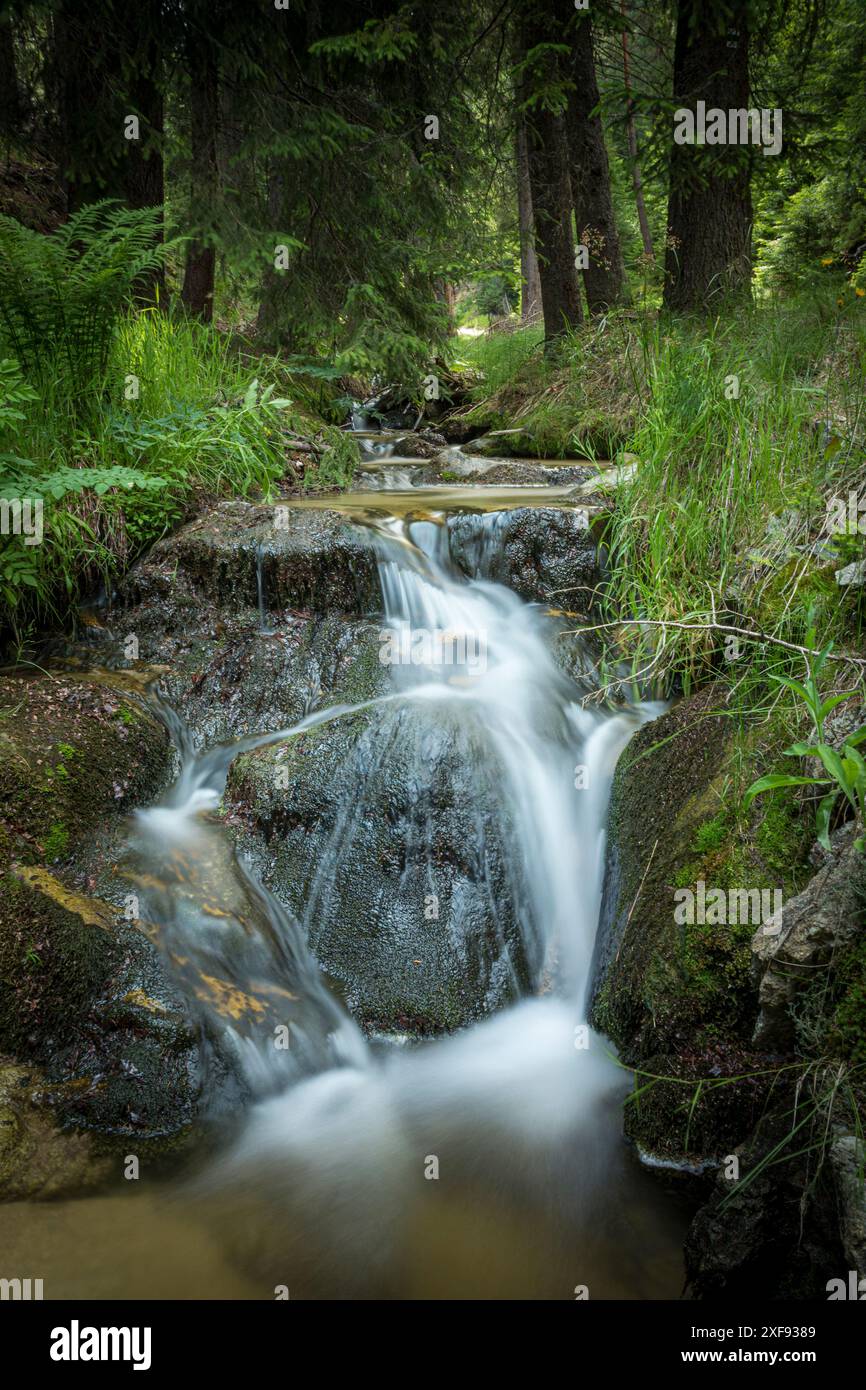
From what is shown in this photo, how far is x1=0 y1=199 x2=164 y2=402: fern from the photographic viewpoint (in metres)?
4.27

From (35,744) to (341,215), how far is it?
5.40 meters

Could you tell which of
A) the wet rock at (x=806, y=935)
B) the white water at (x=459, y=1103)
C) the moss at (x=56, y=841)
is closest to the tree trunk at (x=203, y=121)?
the white water at (x=459, y=1103)

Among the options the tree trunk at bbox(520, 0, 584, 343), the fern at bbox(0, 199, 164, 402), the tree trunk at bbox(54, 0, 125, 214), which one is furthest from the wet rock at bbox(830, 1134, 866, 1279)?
the tree trunk at bbox(520, 0, 584, 343)

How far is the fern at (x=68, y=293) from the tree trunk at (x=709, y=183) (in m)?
4.56

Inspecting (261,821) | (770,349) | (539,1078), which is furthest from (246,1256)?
(770,349)

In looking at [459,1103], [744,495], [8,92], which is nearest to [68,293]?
[8,92]

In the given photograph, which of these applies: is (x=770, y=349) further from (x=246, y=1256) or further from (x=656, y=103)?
(x=246, y=1256)

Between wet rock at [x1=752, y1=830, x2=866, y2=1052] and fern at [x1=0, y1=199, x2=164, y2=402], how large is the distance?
4260 mm

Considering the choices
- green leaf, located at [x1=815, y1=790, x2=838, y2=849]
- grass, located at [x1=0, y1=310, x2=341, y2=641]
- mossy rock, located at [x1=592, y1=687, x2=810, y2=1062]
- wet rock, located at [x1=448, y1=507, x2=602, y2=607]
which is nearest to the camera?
green leaf, located at [x1=815, y1=790, x2=838, y2=849]

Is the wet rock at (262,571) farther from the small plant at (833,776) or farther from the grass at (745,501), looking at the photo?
the small plant at (833,776)

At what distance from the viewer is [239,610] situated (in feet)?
15.5

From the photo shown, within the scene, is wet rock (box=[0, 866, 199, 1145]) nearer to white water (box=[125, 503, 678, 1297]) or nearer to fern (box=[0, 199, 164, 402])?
white water (box=[125, 503, 678, 1297])

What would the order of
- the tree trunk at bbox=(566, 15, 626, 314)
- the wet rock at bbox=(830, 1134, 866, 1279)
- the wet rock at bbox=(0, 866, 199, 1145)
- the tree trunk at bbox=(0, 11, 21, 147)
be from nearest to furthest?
the wet rock at bbox=(830, 1134, 866, 1279)
the wet rock at bbox=(0, 866, 199, 1145)
the tree trunk at bbox=(0, 11, 21, 147)
the tree trunk at bbox=(566, 15, 626, 314)
